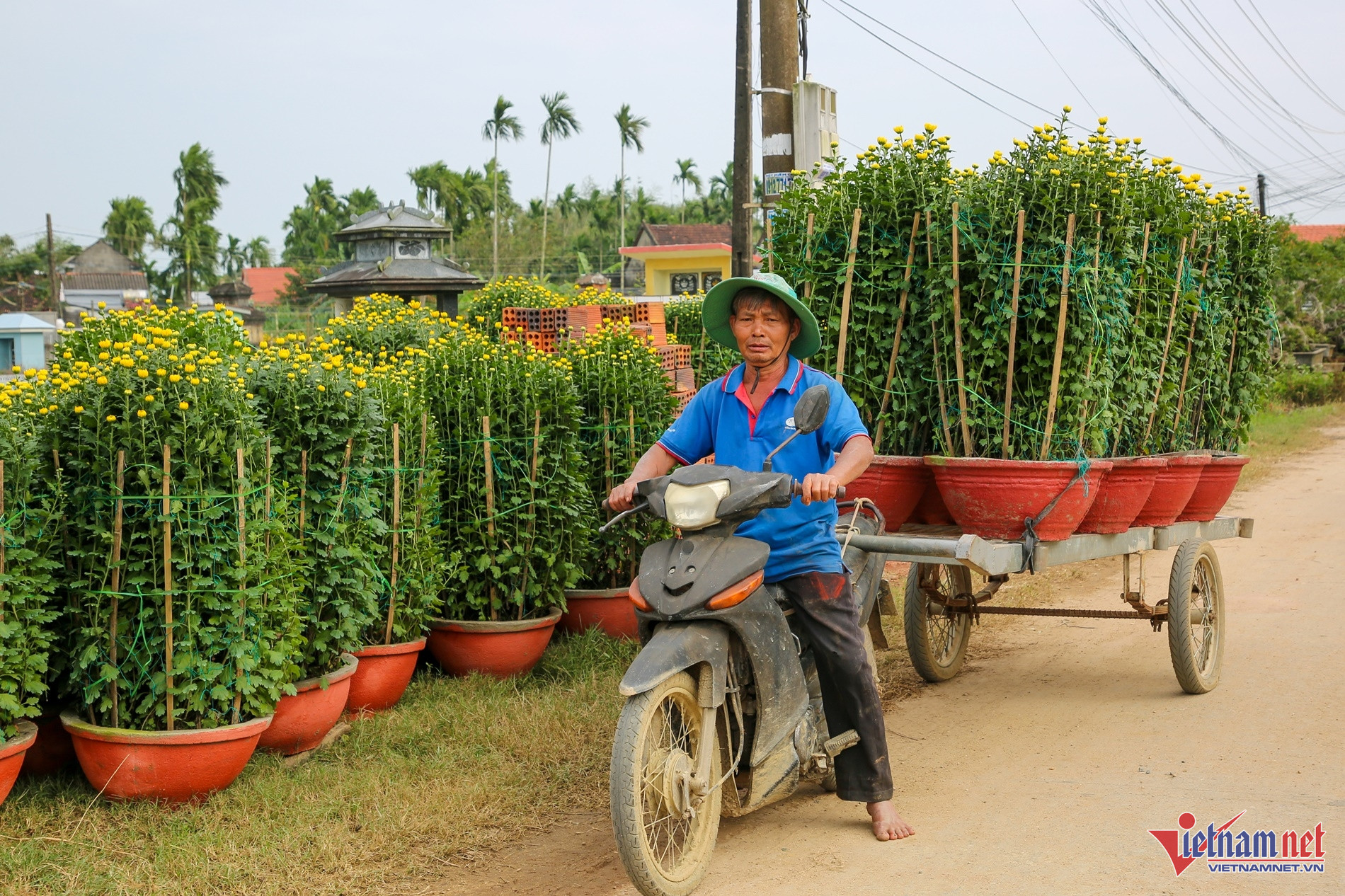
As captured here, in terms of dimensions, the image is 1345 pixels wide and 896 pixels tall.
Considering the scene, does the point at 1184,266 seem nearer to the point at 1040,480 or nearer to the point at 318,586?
the point at 1040,480

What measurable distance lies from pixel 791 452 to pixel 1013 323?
5.00 feet

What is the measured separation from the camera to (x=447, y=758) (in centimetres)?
498

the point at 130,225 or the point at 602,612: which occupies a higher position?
the point at 130,225

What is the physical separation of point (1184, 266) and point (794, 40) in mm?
3841

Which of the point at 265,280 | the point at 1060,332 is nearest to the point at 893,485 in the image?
the point at 1060,332

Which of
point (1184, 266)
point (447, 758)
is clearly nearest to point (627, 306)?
point (1184, 266)

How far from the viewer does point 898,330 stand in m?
5.41

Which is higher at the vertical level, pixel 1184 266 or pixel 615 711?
pixel 1184 266

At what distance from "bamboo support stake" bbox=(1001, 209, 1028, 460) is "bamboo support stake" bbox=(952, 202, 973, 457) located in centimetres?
17

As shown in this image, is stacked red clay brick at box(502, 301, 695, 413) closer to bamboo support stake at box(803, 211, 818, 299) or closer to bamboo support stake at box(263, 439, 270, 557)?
bamboo support stake at box(803, 211, 818, 299)

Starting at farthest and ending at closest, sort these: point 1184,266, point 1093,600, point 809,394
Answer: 1. point 1093,600
2. point 1184,266
3. point 809,394

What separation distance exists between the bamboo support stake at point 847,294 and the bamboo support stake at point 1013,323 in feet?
2.39

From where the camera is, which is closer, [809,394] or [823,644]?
[809,394]

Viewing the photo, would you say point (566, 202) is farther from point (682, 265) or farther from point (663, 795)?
A: point (663, 795)
